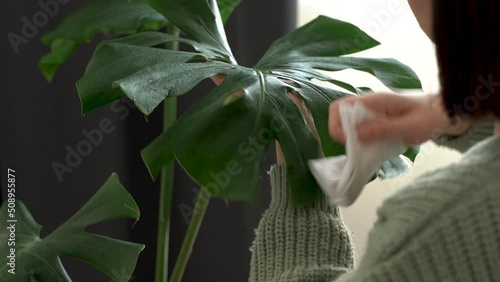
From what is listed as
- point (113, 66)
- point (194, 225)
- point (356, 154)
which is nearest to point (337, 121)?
point (356, 154)

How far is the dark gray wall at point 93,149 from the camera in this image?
4.56ft

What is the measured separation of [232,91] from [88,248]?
310 mm

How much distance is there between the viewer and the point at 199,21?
917 millimetres

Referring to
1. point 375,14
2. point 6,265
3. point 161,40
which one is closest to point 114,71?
point 161,40

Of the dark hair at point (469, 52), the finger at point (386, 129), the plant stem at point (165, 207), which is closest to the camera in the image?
the dark hair at point (469, 52)

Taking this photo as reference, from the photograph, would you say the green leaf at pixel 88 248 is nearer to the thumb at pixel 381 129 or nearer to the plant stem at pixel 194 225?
the plant stem at pixel 194 225

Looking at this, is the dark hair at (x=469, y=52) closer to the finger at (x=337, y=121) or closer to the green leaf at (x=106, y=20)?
the finger at (x=337, y=121)

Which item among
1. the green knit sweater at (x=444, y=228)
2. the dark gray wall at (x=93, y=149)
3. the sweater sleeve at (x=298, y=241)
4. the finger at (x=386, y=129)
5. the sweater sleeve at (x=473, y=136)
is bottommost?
the dark gray wall at (x=93, y=149)

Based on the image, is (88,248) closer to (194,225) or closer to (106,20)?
(194,225)

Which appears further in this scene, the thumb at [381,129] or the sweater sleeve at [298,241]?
the sweater sleeve at [298,241]

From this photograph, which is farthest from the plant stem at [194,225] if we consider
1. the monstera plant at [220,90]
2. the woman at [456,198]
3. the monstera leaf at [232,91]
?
the woman at [456,198]

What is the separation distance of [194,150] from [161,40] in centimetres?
22

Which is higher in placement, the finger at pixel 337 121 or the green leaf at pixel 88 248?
the finger at pixel 337 121

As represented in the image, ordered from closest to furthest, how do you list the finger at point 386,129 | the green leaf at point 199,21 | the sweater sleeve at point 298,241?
the finger at point 386,129 → the sweater sleeve at point 298,241 → the green leaf at point 199,21
